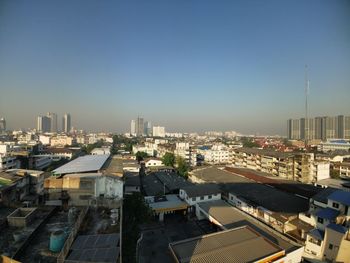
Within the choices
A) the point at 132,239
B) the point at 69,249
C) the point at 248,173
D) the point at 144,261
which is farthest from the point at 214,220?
the point at 248,173

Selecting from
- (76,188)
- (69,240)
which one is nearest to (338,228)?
(69,240)

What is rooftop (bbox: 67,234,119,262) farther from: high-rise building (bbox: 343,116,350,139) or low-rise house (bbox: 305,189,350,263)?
high-rise building (bbox: 343,116,350,139)

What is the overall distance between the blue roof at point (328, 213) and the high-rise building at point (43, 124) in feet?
293

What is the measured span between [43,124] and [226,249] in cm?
8980

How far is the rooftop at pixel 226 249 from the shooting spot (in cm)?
530

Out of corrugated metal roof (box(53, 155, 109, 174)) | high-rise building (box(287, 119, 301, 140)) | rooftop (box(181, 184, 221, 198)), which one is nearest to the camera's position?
corrugated metal roof (box(53, 155, 109, 174))

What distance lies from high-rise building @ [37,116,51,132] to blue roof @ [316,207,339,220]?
8940 centimetres

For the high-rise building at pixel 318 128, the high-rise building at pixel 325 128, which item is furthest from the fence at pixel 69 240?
the high-rise building at pixel 318 128

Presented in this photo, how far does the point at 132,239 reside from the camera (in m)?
5.55

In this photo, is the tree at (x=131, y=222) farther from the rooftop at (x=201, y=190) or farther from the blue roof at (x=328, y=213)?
the blue roof at (x=328, y=213)

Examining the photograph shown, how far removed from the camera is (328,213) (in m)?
7.75

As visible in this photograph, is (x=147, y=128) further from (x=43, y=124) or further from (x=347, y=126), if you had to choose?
(x=347, y=126)

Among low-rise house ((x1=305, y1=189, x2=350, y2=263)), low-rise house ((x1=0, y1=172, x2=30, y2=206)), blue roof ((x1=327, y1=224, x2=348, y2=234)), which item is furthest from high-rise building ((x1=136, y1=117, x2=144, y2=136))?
blue roof ((x1=327, y1=224, x2=348, y2=234))

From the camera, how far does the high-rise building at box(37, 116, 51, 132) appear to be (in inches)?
3140
